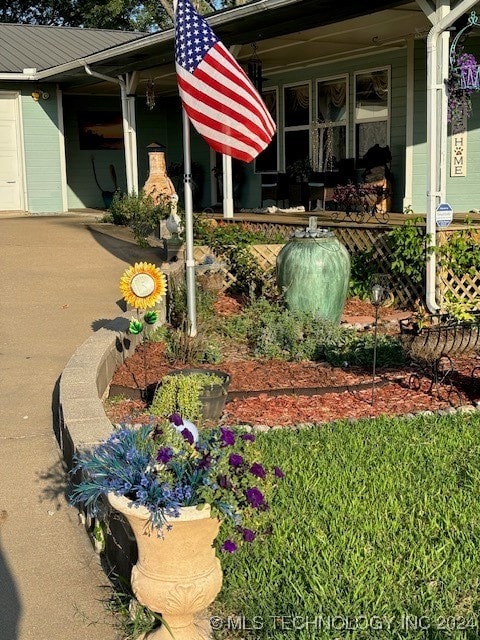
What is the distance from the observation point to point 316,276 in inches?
314

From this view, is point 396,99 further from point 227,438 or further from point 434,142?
point 227,438

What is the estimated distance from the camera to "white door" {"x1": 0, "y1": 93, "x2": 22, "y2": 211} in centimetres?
1825

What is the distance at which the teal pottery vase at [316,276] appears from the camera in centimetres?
799

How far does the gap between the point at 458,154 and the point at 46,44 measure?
12057mm

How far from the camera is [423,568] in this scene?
3398 mm

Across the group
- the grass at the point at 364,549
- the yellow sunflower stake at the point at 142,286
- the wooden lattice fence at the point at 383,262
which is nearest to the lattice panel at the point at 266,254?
the wooden lattice fence at the point at 383,262

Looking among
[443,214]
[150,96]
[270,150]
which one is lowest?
[443,214]

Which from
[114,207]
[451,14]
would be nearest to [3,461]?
[451,14]

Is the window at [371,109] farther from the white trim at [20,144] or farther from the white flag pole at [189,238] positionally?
the white trim at [20,144]

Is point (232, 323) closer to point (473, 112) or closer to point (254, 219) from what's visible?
point (254, 219)

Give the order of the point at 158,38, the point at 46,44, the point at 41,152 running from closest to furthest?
the point at 158,38 < the point at 41,152 < the point at 46,44

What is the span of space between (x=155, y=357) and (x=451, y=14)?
4521mm

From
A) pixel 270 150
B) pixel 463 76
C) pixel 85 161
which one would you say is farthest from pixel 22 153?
pixel 463 76

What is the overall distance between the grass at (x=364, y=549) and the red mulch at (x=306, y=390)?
0.82 meters
